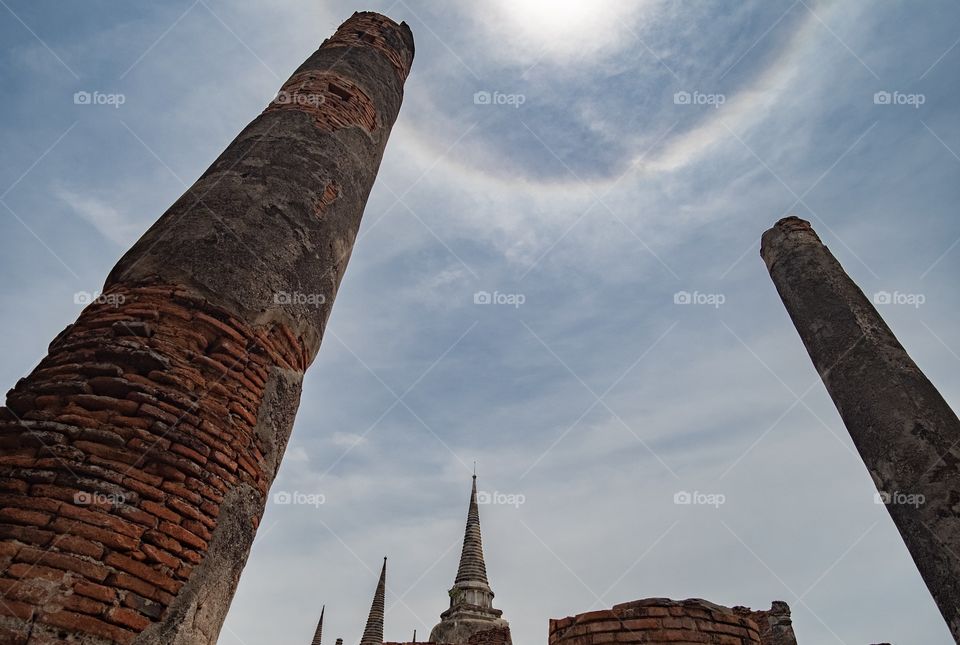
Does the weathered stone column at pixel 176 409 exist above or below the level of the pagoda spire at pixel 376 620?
below

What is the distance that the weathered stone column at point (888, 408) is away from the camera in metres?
5.33

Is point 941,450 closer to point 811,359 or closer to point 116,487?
point 811,359

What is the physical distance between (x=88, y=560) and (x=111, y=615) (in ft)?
0.84

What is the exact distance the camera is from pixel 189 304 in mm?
3562

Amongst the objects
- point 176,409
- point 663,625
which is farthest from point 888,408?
point 176,409

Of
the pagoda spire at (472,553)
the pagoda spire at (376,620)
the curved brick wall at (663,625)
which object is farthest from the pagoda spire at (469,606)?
the curved brick wall at (663,625)

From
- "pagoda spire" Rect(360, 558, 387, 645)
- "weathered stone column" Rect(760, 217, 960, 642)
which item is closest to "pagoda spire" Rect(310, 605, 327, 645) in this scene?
"pagoda spire" Rect(360, 558, 387, 645)

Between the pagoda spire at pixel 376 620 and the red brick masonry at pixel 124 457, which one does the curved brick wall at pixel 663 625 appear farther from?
the pagoda spire at pixel 376 620

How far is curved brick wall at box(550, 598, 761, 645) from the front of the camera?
381 cm

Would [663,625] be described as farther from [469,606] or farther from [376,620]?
[376,620]

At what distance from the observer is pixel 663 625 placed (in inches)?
151

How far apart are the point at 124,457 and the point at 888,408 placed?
22.1ft

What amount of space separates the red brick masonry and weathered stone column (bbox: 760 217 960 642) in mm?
5691

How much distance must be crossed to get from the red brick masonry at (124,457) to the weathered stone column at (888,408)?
5.69m
